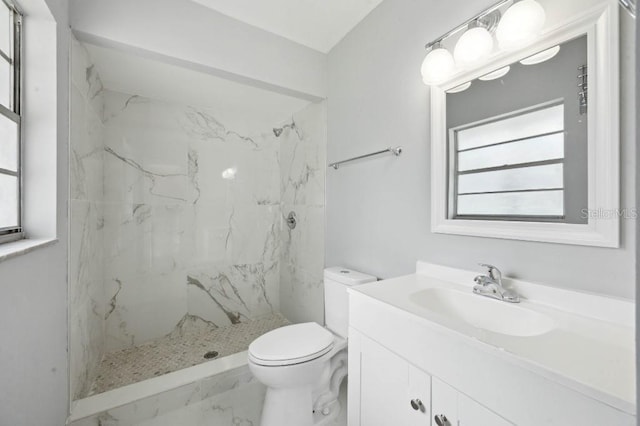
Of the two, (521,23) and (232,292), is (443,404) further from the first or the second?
(232,292)

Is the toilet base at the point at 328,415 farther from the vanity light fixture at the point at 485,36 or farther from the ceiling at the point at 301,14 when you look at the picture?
the ceiling at the point at 301,14

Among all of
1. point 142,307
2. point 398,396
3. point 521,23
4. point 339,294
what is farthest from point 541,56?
point 142,307

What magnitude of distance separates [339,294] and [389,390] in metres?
0.76

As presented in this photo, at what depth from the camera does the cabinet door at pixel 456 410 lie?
66 cm

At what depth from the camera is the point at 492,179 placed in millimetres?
1104

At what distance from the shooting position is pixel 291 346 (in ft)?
Answer: 4.61

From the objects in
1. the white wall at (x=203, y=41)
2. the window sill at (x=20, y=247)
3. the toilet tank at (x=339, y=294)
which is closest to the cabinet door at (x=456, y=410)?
the toilet tank at (x=339, y=294)

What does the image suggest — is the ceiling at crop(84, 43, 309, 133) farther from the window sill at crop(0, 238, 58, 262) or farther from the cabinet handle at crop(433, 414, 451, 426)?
the cabinet handle at crop(433, 414, 451, 426)

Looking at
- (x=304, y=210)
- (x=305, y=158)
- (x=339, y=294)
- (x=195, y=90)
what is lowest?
(x=339, y=294)

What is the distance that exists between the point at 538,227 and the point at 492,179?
254 mm

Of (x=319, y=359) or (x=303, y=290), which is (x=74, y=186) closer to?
(x=319, y=359)

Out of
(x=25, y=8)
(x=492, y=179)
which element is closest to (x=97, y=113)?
(x=25, y=8)

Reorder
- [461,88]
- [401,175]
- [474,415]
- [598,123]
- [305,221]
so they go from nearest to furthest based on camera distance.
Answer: [474,415] → [598,123] → [461,88] → [401,175] → [305,221]

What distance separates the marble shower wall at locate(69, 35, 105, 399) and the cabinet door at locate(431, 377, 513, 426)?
162 centimetres
